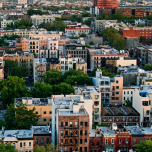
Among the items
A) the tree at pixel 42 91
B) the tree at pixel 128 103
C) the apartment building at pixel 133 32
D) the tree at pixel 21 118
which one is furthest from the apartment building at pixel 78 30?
the tree at pixel 21 118

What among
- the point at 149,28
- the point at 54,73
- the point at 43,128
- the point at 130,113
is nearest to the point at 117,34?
the point at 149,28

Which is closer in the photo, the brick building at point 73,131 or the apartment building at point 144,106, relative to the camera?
the brick building at point 73,131

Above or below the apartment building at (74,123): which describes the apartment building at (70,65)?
below

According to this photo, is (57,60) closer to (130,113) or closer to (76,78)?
(76,78)

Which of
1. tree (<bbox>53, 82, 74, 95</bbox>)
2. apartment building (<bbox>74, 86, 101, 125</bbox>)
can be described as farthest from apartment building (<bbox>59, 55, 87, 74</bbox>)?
apartment building (<bbox>74, 86, 101, 125</bbox>)

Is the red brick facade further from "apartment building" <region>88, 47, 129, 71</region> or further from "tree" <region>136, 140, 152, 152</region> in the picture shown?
"apartment building" <region>88, 47, 129, 71</region>

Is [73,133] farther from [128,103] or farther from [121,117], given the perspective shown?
[128,103]

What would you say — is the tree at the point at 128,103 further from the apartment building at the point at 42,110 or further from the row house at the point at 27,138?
the row house at the point at 27,138
